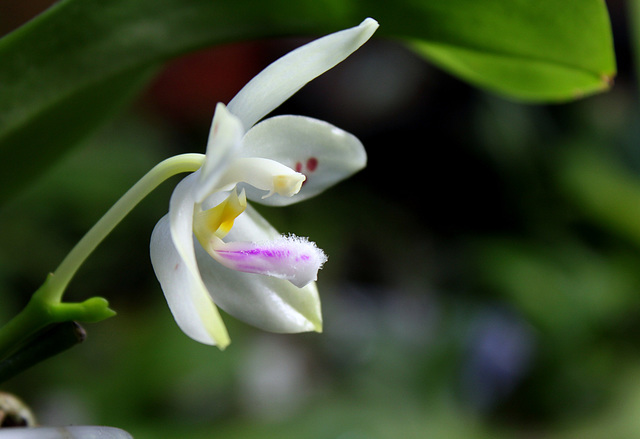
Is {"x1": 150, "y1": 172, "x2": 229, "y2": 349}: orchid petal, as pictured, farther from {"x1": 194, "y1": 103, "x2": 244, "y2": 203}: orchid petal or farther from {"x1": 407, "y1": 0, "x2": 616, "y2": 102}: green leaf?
{"x1": 407, "y1": 0, "x2": 616, "y2": 102}: green leaf

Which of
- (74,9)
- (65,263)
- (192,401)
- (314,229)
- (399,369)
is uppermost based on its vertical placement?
(314,229)

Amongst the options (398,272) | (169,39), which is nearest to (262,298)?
(169,39)

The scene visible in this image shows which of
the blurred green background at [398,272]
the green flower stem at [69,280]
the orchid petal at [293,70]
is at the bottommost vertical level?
the green flower stem at [69,280]

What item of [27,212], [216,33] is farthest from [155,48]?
[27,212]

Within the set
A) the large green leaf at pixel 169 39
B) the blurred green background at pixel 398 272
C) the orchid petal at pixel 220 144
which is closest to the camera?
the orchid petal at pixel 220 144

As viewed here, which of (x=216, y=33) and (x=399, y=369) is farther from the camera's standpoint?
(x=399, y=369)

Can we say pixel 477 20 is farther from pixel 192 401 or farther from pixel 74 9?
pixel 192 401

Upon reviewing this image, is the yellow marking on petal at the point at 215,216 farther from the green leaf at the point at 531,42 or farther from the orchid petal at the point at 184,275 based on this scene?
the green leaf at the point at 531,42

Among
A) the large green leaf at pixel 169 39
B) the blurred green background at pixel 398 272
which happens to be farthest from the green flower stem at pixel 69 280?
the blurred green background at pixel 398 272

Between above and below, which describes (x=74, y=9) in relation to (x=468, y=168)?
below
